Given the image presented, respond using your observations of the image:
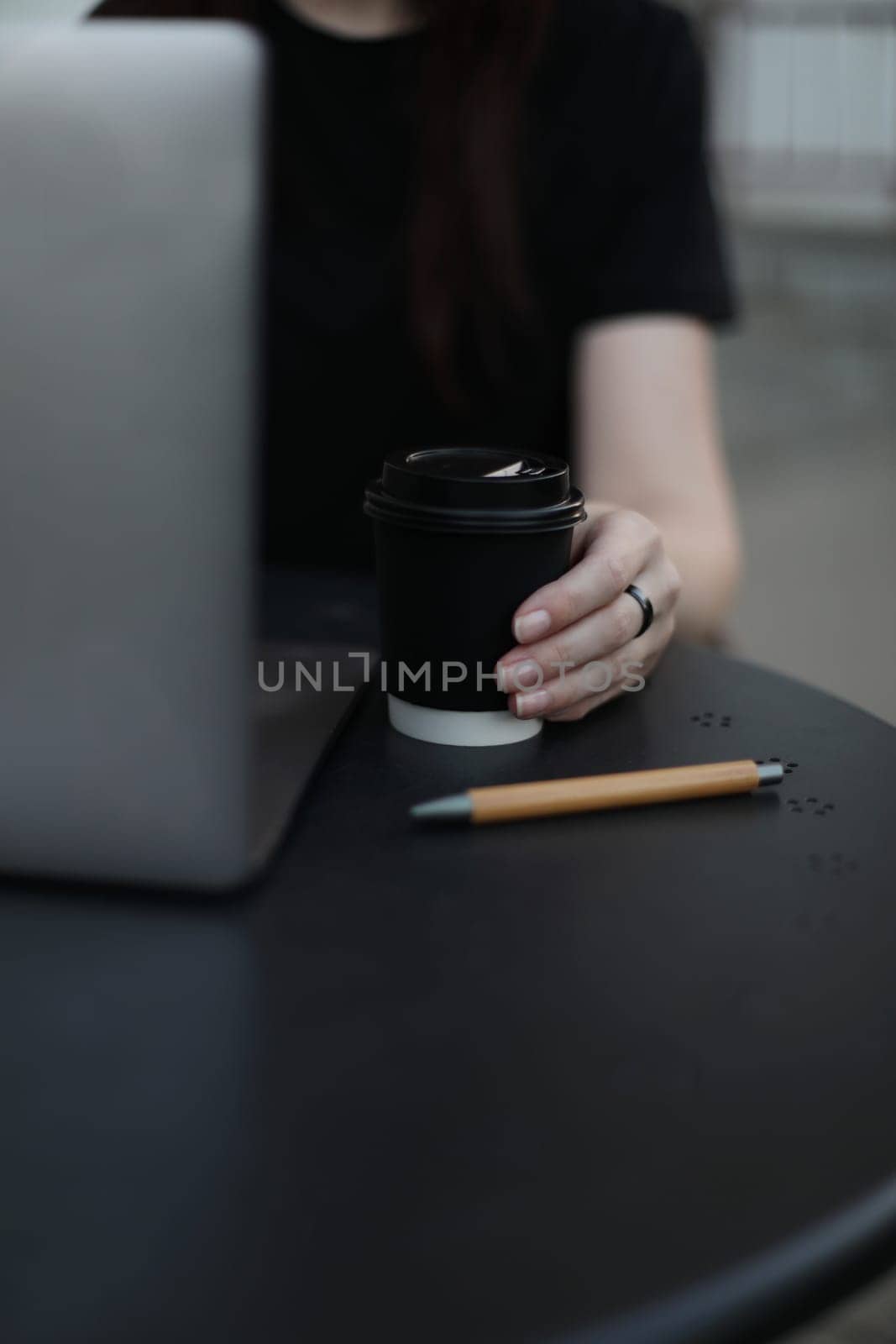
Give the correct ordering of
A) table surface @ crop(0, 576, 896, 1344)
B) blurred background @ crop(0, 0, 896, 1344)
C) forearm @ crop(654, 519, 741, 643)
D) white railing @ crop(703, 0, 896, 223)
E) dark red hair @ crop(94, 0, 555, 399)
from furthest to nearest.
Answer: white railing @ crop(703, 0, 896, 223) → blurred background @ crop(0, 0, 896, 1344) → dark red hair @ crop(94, 0, 555, 399) → forearm @ crop(654, 519, 741, 643) → table surface @ crop(0, 576, 896, 1344)

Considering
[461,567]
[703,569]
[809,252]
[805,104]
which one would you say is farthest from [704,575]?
[805,104]

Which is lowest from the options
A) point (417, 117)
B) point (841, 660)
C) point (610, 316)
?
point (841, 660)

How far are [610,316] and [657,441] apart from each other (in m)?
0.14

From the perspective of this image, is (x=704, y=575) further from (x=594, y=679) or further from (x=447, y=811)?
(x=447, y=811)

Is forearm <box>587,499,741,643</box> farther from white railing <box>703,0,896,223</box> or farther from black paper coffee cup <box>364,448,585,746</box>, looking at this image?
white railing <box>703,0,896,223</box>

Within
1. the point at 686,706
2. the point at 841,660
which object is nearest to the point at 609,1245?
the point at 686,706

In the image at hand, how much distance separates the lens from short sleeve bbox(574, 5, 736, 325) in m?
1.04

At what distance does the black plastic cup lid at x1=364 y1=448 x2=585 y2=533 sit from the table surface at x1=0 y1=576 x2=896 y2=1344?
4.3 inches

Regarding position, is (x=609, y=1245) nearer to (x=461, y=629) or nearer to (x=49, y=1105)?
(x=49, y=1105)

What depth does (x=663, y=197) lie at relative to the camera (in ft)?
3.51

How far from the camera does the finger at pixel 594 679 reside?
1.77 feet

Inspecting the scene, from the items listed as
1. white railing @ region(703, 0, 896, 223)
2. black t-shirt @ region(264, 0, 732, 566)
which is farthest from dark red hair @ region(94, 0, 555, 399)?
white railing @ region(703, 0, 896, 223)

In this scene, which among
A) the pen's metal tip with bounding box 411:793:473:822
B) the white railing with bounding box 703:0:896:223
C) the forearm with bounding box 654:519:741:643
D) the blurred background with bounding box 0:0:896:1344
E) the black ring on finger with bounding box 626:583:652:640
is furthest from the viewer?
the white railing with bounding box 703:0:896:223

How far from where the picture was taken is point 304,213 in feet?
3.49
